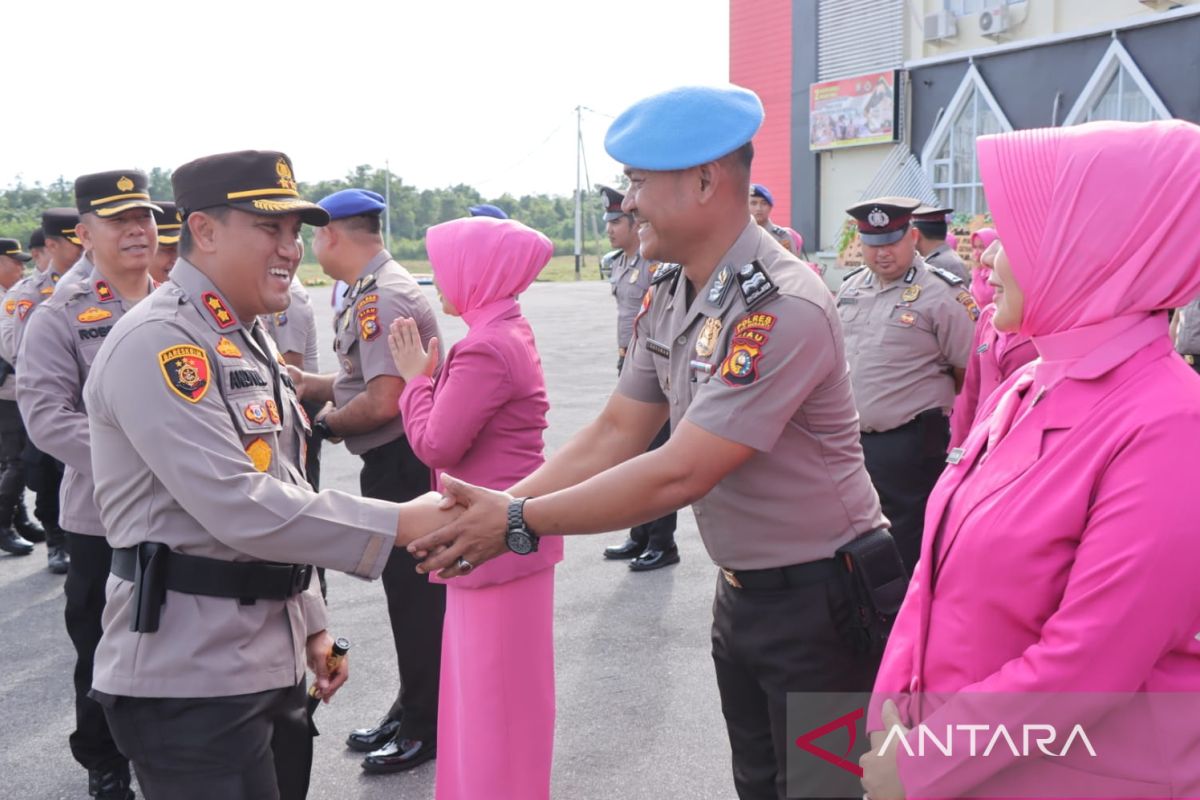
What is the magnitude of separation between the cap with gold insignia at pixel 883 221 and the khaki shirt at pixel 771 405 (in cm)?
320

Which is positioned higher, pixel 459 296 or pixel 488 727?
pixel 459 296

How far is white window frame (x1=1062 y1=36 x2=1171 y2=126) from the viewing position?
14328 mm

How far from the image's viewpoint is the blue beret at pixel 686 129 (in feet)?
7.54

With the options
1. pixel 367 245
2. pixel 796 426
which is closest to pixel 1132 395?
pixel 796 426

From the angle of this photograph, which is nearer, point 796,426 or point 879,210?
point 796,426

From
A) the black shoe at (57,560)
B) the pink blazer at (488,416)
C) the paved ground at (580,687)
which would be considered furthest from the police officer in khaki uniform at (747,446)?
the black shoe at (57,560)

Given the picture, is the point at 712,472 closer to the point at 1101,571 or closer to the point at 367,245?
the point at 1101,571

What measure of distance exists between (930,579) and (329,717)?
327 centimetres

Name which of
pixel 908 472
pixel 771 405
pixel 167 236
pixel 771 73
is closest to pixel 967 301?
pixel 908 472

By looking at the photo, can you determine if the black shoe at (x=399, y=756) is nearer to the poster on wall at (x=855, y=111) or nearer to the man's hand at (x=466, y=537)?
the man's hand at (x=466, y=537)

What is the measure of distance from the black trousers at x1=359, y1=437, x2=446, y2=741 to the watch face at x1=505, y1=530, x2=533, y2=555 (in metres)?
1.57

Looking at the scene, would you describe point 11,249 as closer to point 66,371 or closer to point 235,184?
point 66,371

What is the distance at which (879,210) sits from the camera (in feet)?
17.7

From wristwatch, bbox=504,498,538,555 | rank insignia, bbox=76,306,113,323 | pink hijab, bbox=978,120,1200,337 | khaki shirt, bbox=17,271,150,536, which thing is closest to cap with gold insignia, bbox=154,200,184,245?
khaki shirt, bbox=17,271,150,536
